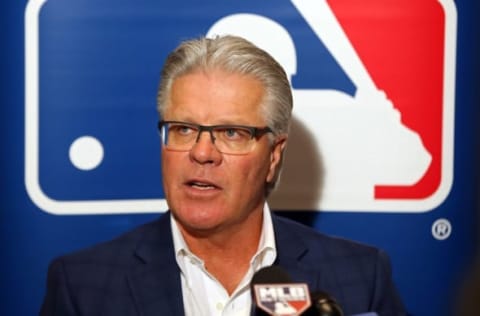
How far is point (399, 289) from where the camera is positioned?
5.98 feet

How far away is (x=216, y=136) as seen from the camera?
146 centimetres

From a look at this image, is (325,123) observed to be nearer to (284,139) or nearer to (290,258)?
(284,139)

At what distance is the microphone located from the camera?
35.8 inches

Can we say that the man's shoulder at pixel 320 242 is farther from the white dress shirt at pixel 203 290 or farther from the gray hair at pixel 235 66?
the gray hair at pixel 235 66

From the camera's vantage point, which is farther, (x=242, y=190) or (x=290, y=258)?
(x=290, y=258)

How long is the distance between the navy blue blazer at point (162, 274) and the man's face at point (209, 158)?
12 centimetres

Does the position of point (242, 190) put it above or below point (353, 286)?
above

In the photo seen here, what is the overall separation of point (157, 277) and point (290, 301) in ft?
2.04

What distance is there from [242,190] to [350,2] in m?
0.56

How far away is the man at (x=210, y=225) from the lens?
1458 mm

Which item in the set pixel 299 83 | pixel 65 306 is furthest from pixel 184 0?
pixel 65 306

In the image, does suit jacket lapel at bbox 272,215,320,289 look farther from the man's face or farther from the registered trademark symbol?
the registered trademark symbol

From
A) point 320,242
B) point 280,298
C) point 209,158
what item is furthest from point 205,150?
point 280,298

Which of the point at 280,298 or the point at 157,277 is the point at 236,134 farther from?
the point at 280,298
